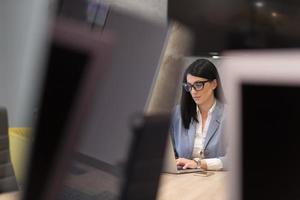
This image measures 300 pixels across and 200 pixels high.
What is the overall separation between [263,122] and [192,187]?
79 cm

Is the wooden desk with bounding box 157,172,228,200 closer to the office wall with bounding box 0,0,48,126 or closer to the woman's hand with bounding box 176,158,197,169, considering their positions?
the woman's hand with bounding box 176,158,197,169

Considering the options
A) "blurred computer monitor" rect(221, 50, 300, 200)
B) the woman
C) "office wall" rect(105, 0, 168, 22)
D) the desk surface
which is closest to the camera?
"blurred computer monitor" rect(221, 50, 300, 200)

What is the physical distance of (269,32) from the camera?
32.1 inches

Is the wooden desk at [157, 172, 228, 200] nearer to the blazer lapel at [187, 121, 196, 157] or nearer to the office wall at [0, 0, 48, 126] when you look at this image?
the blazer lapel at [187, 121, 196, 157]

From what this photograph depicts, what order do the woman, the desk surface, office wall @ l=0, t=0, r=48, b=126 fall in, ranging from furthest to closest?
office wall @ l=0, t=0, r=48, b=126 → the woman → the desk surface

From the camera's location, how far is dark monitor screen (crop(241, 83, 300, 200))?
0.91 ft

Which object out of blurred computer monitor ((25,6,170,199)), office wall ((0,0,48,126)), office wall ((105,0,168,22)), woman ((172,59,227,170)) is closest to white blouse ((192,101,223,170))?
woman ((172,59,227,170))

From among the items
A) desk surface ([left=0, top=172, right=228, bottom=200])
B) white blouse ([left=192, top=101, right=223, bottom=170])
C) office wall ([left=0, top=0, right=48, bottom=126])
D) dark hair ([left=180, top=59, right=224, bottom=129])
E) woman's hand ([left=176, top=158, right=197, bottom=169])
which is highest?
office wall ([left=0, top=0, right=48, bottom=126])

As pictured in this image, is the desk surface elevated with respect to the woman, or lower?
lower

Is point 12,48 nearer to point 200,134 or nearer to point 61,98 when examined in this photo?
point 200,134

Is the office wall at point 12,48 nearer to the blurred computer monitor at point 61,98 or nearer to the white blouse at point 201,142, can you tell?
the white blouse at point 201,142

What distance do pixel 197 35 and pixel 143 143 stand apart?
12 cm

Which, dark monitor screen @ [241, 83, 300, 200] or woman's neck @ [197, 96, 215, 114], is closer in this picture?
dark monitor screen @ [241, 83, 300, 200]

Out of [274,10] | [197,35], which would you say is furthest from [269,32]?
[197,35]
